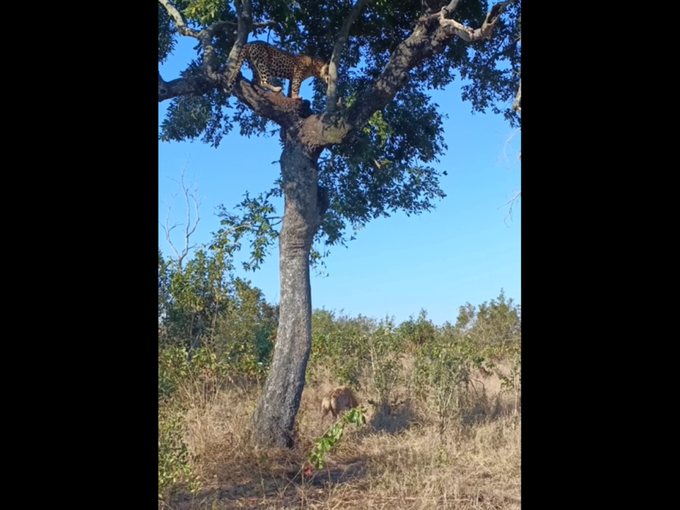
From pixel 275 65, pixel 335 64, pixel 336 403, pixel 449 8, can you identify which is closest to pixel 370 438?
pixel 336 403

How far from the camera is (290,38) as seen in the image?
19.2 ft

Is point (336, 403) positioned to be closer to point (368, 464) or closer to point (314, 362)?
point (368, 464)

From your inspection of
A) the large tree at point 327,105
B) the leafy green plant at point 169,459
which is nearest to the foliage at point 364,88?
the large tree at point 327,105

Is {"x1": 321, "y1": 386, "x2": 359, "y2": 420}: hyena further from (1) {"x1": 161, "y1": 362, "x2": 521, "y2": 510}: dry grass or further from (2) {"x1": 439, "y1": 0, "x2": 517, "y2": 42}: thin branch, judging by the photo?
(2) {"x1": 439, "y1": 0, "x2": 517, "y2": 42}: thin branch

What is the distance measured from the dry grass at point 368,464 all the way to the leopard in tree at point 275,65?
8.90 feet

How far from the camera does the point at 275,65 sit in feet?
17.0

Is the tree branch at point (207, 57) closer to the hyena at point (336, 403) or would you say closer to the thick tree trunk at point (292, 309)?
the thick tree trunk at point (292, 309)

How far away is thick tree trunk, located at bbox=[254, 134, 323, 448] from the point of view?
4500mm

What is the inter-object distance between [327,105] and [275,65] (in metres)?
0.74

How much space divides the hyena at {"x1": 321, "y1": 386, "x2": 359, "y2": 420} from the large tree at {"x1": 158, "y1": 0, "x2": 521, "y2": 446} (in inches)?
36.4
